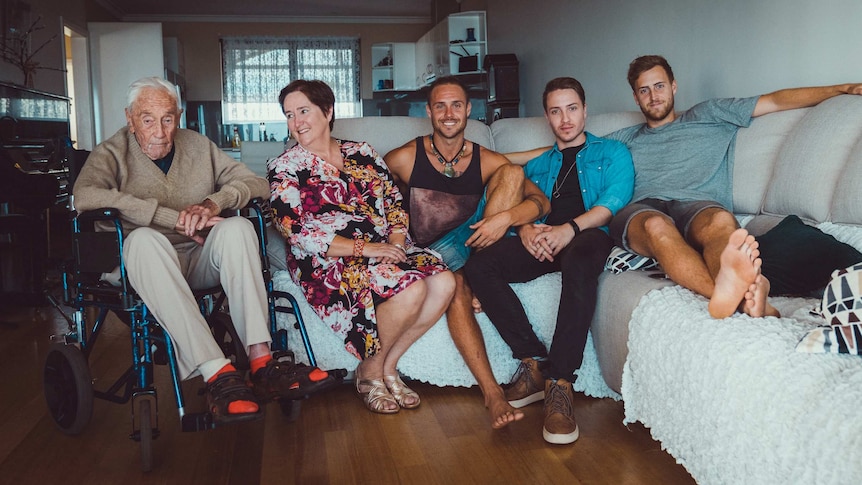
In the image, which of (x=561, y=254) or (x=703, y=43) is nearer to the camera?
(x=561, y=254)

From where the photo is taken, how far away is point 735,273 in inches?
67.1

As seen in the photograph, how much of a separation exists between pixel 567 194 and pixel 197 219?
1.36m

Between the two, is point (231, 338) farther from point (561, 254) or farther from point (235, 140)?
point (235, 140)

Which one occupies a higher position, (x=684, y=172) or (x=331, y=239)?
(x=684, y=172)

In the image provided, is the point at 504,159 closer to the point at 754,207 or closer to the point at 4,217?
the point at 754,207

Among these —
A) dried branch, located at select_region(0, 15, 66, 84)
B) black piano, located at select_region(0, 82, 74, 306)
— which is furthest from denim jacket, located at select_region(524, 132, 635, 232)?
dried branch, located at select_region(0, 15, 66, 84)

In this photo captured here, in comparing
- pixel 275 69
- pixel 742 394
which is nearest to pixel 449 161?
pixel 742 394

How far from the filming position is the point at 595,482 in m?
1.84

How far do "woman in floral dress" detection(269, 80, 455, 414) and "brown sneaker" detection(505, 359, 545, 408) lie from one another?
328 mm

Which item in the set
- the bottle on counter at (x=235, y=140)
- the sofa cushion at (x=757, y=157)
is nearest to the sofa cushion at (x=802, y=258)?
the sofa cushion at (x=757, y=157)

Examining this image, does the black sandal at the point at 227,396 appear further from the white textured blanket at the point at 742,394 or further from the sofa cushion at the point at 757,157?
the sofa cushion at the point at 757,157

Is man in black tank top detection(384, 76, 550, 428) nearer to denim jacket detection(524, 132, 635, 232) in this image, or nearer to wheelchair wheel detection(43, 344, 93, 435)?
denim jacket detection(524, 132, 635, 232)

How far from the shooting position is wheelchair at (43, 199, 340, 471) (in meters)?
1.96

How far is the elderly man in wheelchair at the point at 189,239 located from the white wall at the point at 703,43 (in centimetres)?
214
